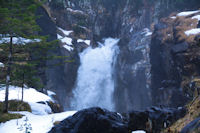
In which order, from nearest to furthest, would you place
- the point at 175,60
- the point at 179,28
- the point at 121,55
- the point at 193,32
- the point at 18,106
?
the point at 18,106 → the point at 193,32 → the point at 175,60 → the point at 179,28 → the point at 121,55

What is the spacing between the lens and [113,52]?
47.3 meters

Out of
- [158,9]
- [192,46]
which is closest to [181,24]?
[192,46]

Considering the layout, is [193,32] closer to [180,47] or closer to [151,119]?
[180,47]

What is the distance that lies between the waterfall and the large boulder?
3297 cm

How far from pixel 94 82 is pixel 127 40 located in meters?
13.0

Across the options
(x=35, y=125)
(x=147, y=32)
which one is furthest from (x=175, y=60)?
(x=35, y=125)

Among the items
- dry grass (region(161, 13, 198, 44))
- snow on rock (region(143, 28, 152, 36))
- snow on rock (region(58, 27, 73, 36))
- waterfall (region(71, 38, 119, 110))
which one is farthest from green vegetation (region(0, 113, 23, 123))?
snow on rock (region(58, 27, 73, 36))

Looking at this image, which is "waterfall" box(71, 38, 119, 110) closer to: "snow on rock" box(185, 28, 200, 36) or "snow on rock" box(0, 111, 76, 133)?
"snow on rock" box(185, 28, 200, 36)

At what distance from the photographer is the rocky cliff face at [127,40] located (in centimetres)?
3409

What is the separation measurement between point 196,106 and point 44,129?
5650 millimetres

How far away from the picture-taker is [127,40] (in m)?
45.7

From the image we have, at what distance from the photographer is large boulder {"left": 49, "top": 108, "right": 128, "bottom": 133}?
6.95 meters

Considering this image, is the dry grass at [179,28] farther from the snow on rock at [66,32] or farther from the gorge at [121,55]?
the snow on rock at [66,32]

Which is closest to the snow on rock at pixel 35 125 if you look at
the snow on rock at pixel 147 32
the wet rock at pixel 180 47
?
the wet rock at pixel 180 47
